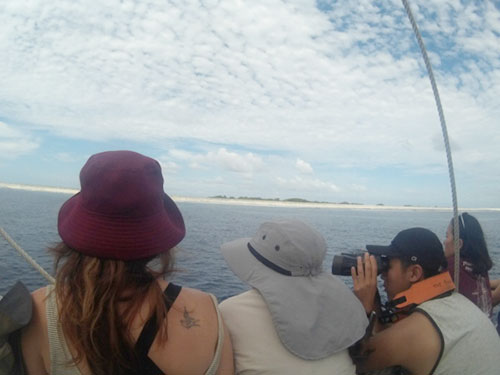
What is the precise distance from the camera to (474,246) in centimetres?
283

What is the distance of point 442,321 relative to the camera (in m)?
1.64

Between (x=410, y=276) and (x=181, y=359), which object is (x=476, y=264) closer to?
(x=410, y=276)

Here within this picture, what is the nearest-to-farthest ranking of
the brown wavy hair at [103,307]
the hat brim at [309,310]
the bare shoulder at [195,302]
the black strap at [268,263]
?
the brown wavy hair at [103,307] → the bare shoulder at [195,302] → the hat brim at [309,310] → the black strap at [268,263]

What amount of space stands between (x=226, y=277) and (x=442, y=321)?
8.11 meters

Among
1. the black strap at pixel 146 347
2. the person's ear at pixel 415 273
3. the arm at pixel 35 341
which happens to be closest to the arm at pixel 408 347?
the person's ear at pixel 415 273

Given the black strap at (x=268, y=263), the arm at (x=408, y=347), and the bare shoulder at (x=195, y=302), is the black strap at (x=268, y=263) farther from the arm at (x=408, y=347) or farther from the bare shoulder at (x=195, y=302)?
the arm at (x=408, y=347)

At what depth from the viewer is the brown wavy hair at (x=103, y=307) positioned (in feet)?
3.42

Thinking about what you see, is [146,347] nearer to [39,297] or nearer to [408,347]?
[39,297]

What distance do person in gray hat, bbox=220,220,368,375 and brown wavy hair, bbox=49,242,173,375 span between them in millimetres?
444

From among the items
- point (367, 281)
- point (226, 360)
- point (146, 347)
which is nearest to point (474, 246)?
point (367, 281)

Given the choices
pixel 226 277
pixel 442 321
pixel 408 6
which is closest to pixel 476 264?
pixel 442 321

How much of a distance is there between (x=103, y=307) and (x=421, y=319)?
134cm

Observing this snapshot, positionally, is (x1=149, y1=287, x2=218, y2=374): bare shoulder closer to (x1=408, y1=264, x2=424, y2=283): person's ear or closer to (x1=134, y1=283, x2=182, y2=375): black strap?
(x1=134, y1=283, x2=182, y2=375): black strap

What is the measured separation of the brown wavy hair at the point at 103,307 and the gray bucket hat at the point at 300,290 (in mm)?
472
